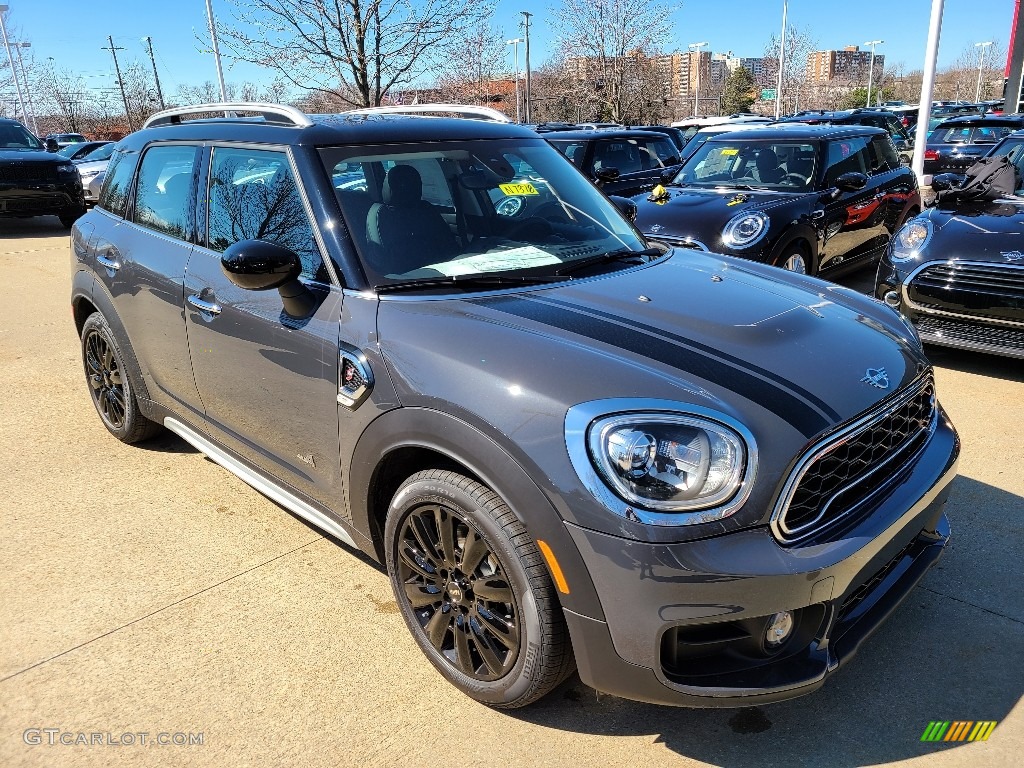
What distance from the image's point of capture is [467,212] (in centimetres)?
308

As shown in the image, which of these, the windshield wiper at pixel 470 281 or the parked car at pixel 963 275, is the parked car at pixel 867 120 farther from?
the windshield wiper at pixel 470 281

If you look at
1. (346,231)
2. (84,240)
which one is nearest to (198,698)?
(346,231)

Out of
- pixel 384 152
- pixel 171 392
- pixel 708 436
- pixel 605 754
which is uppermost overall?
pixel 384 152

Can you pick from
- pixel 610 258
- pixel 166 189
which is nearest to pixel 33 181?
pixel 166 189

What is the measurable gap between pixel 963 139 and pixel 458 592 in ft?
53.0

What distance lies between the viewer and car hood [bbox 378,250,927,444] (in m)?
2.09

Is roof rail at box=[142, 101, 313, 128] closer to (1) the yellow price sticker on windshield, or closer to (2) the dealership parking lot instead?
(1) the yellow price sticker on windshield

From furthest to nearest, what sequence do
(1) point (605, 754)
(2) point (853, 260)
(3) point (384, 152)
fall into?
(2) point (853, 260), (3) point (384, 152), (1) point (605, 754)

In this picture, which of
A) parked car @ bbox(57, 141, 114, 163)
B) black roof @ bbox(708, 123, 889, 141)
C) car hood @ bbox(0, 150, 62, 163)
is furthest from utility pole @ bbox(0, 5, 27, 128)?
black roof @ bbox(708, 123, 889, 141)

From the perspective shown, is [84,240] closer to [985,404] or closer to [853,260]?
[985,404]

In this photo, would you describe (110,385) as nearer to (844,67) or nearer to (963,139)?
(963,139)

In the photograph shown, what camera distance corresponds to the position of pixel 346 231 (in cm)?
274

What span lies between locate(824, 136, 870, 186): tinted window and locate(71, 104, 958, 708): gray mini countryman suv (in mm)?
4520

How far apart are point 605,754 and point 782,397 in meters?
1.13
